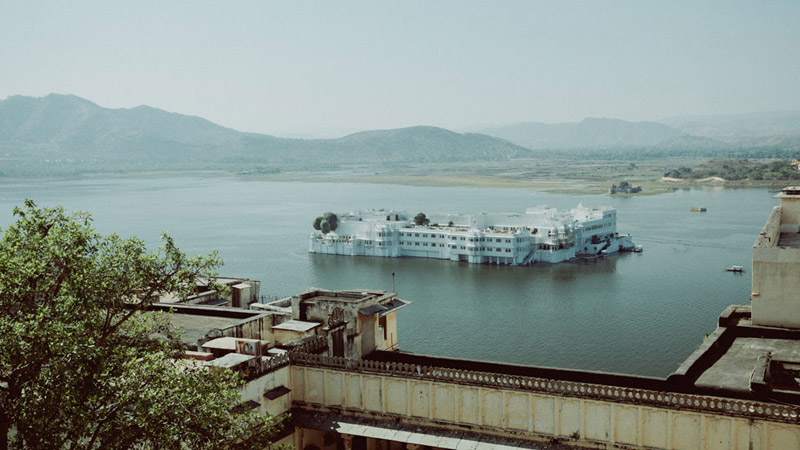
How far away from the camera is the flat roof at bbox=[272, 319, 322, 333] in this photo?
13945mm

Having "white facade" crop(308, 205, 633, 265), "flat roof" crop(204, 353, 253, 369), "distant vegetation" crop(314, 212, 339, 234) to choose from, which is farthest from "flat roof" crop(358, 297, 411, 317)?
"distant vegetation" crop(314, 212, 339, 234)

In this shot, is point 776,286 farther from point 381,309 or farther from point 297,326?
point 297,326

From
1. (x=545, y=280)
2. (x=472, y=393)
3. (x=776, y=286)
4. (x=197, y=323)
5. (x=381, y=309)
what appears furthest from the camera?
(x=545, y=280)

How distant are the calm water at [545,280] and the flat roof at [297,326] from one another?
15.3 metres

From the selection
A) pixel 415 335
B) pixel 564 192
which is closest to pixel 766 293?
pixel 415 335

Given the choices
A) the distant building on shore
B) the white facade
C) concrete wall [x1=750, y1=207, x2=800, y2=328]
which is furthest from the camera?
the distant building on shore

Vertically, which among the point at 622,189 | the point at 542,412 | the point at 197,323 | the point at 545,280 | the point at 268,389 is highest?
the point at 197,323

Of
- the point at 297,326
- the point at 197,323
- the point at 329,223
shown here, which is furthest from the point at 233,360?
the point at 329,223

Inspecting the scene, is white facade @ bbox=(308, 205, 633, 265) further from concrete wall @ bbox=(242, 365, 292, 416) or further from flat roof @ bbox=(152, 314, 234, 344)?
concrete wall @ bbox=(242, 365, 292, 416)

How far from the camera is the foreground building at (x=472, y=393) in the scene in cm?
985

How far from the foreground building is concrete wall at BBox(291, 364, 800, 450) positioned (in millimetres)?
16

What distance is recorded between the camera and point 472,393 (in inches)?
435

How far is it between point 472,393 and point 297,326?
175 inches

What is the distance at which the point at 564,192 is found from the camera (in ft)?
396
